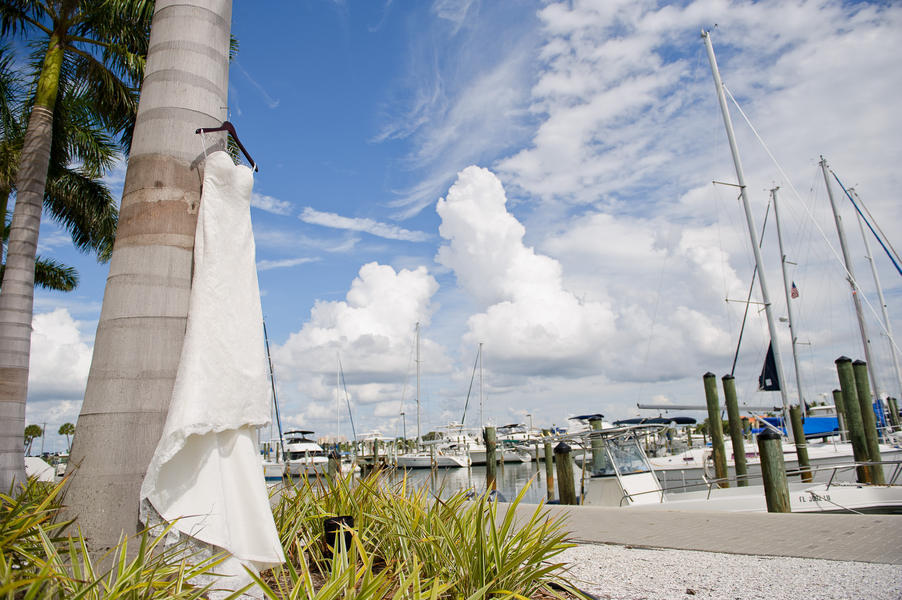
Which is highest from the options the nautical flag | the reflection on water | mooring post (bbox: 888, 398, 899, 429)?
the nautical flag

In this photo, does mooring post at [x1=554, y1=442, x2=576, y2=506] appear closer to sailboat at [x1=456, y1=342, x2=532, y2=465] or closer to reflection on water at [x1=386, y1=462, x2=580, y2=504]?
reflection on water at [x1=386, y1=462, x2=580, y2=504]

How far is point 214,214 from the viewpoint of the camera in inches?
135

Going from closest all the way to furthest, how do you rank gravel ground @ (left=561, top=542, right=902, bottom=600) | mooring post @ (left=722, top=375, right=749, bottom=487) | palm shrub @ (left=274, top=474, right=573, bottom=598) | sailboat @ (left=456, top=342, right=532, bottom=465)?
palm shrub @ (left=274, top=474, right=573, bottom=598)
gravel ground @ (left=561, top=542, right=902, bottom=600)
mooring post @ (left=722, top=375, right=749, bottom=487)
sailboat @ (left=456, top=342, right=532, bottom=465)

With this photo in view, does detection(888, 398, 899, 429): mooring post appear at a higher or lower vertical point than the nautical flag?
lower

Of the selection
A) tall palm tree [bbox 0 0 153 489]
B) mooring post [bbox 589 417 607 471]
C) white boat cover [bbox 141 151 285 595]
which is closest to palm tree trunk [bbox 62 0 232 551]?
white boat cover [bbox 141 151 285 595]

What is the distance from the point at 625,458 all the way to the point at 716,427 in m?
5.84

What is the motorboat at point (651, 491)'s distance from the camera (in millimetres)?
10203

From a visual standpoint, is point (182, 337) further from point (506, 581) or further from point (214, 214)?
point (506, 581)

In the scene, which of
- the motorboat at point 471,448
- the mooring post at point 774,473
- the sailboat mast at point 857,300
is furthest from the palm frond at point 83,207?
the motorboat at point 471,448

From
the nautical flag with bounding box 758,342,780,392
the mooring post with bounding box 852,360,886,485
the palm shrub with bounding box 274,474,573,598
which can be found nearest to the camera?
the palm shrub with bounding box 274,474,573,598

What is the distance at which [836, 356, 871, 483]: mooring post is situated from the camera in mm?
14430

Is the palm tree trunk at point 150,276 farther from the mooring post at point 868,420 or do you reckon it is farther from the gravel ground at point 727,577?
the mooring post at point 868,420

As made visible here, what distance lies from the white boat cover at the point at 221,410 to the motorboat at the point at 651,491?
987cm

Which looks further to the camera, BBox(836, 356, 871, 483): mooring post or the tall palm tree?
BBox(836, 356, 871, 483): mooring post
